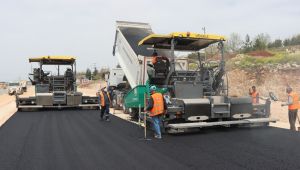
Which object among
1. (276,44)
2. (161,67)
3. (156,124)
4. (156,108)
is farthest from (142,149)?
(276,44)

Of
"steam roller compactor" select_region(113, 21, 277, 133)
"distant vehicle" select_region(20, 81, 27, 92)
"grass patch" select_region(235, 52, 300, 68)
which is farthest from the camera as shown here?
"distant vehicle" select_region(20, 81, 27, 92)

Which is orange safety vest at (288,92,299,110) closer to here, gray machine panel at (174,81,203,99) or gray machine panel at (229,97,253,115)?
gray machine panel at (229,97,253,115)

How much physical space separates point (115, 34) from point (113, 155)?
8.88 meters

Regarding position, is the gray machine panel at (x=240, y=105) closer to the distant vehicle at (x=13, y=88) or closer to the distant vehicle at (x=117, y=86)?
the distant vehicle at (x=117, y=86)

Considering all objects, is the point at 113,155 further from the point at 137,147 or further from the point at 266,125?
the point at 266,125

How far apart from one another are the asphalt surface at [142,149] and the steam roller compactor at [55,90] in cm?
682

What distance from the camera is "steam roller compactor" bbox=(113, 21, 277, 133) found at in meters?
9.14

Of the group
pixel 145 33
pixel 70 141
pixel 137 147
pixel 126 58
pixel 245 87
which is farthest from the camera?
pixel 245 87

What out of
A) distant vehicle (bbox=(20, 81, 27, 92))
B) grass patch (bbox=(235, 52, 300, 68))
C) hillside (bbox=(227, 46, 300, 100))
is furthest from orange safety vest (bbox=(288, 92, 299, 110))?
distant vehicle (bbox=(20, 81, 27, 92))

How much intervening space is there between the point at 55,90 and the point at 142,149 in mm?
11753

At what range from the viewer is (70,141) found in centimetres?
836

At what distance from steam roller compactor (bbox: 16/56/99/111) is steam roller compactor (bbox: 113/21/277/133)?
6899 mm

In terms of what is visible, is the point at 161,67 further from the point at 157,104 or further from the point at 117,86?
the point at 117,86

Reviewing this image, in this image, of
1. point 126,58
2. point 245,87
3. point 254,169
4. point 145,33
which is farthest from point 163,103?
point 245,87
